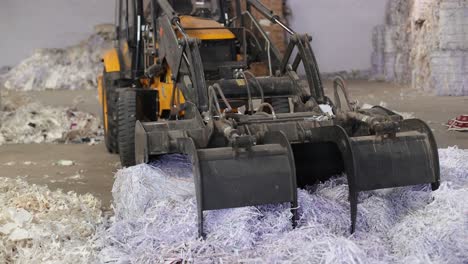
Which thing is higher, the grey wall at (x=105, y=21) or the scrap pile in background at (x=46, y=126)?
the grey wall at (x=105, y=21)

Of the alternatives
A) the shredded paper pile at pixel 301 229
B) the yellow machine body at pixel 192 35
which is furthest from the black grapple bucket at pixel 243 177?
the yellow machine body at pixel 192 35

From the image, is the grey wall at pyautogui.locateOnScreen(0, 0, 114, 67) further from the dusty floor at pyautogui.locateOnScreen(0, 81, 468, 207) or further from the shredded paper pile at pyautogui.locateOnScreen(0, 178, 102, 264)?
the shredded paper pile at pyautogui.locateOnScreen(0, 178, 102, 264)

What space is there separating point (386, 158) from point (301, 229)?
0.72 metres

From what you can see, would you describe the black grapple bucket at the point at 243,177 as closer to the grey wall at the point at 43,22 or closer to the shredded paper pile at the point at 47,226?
the shredded paper pile at the point at 47,226

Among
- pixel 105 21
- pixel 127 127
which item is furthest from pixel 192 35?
pixel 105 21

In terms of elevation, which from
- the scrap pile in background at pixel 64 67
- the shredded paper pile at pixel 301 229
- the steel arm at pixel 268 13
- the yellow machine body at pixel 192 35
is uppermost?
the steel arm at pixel 268 13

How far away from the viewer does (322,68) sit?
1669 cm

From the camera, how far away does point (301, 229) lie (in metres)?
3.37

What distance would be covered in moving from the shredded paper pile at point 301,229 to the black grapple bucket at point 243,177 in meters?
0.11

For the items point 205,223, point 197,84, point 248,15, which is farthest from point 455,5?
point 205,223

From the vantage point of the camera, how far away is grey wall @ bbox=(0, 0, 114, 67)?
56.9 ft

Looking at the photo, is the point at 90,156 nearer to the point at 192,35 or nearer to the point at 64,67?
the point at 192,35

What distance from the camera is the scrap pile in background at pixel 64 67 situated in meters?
17.1

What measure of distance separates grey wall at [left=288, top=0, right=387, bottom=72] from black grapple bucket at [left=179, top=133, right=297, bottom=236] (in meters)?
13.1
